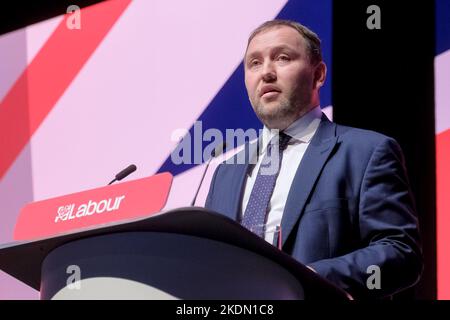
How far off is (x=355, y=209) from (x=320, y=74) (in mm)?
724

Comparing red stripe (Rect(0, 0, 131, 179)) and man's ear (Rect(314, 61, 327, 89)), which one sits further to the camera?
red stripe (Rect(0, 0, 131, 179))

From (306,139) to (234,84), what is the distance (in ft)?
1.83

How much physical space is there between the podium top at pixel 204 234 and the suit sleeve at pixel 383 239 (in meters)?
0.44

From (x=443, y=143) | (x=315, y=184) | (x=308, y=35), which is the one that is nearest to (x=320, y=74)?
(x=308, y=35)

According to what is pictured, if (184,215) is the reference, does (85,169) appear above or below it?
above

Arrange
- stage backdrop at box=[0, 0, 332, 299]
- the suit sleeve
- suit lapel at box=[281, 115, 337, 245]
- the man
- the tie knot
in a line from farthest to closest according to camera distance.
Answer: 1. stage backdrop at box=[0, 0, 332, 299]
2. the tie knot
3. suit lapel at box=[281, 115, 337, 245]
4. the man
5. the suit sleeve

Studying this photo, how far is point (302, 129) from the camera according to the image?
2619mm

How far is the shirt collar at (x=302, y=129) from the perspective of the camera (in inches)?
102

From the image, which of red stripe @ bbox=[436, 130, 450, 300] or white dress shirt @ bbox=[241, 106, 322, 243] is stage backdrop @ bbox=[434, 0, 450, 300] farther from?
white dress shirt @ bbox=[241, 106, 322, 243]

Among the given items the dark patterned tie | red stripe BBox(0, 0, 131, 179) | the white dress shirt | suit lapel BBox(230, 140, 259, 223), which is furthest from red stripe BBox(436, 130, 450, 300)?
red stripe BBox(0, 0, 131, 179)

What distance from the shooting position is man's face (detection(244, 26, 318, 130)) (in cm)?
265

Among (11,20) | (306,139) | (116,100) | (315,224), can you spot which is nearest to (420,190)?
(306,139)
